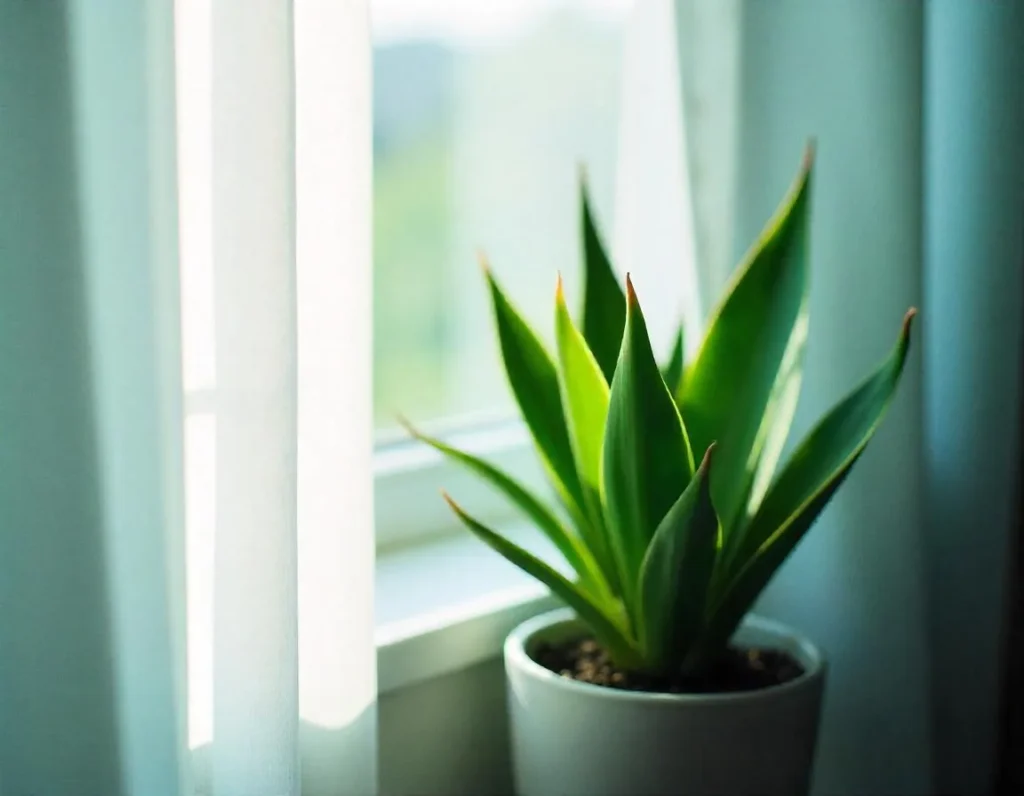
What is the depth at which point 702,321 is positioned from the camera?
109 centimetres

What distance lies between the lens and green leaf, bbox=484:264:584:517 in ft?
3.04

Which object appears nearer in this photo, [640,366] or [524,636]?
[640,366]

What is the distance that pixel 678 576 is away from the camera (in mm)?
840

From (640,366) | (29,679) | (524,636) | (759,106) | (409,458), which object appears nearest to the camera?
(29,679)

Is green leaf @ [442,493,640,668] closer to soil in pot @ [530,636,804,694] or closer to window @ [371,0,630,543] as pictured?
soil in pot @ [530,636,804,694]

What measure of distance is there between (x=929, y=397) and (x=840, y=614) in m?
0.23

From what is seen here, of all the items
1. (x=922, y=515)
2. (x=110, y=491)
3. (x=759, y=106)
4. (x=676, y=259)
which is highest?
(x=759, y=106)

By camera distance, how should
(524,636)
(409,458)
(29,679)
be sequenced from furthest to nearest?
(409,458)
(524,636)
(29,679)

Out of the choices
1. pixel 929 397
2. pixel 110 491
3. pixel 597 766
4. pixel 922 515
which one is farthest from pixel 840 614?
pixel 110 491

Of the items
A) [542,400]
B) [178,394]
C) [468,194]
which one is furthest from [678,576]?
[468,194]

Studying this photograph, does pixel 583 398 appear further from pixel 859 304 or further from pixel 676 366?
pixel 859 304

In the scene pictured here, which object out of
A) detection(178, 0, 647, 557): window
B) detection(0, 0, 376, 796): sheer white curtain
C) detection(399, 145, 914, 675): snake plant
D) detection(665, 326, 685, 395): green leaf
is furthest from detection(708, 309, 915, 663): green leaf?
detection(178, 0, 647, 557): window

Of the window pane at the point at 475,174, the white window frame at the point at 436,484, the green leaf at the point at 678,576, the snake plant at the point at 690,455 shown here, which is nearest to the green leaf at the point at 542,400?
the snake plant at the point at 690,455

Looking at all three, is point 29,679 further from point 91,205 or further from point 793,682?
point 793,682
